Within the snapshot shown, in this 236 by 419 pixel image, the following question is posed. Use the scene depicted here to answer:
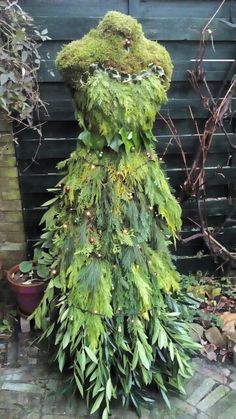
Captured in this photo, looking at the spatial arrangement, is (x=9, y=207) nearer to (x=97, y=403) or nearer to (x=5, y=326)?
(x=5, y=326)

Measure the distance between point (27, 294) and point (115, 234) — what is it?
906 millimetres

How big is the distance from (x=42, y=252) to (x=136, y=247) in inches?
28.3

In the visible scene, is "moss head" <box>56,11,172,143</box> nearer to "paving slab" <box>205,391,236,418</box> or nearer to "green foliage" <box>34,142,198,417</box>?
"green foliage" <box>34,142,198,417</box>

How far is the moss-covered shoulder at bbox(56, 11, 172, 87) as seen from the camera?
6.70 ft

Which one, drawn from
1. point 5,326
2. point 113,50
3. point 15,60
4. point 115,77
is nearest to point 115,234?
point 115,77

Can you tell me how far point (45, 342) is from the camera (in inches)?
112

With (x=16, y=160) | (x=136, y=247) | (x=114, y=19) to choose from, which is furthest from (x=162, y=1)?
(x=136, y=247)

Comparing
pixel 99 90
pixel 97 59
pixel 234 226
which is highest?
pixel 97 59

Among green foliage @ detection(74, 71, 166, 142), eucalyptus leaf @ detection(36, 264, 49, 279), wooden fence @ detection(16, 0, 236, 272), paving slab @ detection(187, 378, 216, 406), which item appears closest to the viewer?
green foliage @ detection(74, 71, 166, 142)

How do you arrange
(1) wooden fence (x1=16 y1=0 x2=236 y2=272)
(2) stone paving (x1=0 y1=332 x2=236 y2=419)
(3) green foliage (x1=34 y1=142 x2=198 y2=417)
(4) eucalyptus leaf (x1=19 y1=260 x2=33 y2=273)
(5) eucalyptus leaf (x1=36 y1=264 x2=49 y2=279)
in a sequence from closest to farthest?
1. (3) green foliage (x1=34 y1=142 x2=198 y2=417)
2. (2) stone paving (x1=0 y1=332 x2=236 y2=419)
3. (1) wooden fence (x1=16 y1=0 x2=236 y2=272)
4. (5) eucalyptus leaf (x1=36 y1=264 x2=49 y2=279)
5. (4) eucalyptus leaf (x1=19 y1=260 x2=33 y2=273)

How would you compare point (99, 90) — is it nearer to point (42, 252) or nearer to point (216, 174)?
point (42, 252)

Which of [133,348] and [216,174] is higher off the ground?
[216,174]

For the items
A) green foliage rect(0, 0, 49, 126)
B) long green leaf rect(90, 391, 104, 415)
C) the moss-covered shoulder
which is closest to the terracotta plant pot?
long green leaf rect(90, 391, 104, 415)

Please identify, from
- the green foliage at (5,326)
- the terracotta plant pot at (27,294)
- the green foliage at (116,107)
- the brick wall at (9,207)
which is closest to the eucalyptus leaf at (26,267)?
the terracotta plant pot at (27,294)
